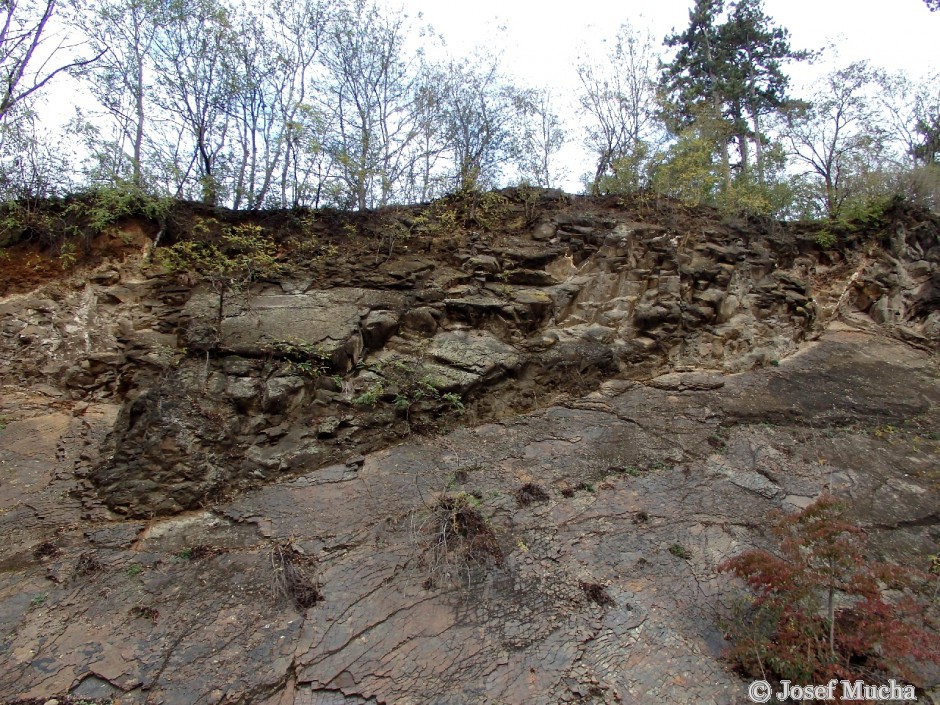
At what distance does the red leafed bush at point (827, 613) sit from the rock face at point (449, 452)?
41 cm

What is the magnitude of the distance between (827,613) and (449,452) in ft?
14.4

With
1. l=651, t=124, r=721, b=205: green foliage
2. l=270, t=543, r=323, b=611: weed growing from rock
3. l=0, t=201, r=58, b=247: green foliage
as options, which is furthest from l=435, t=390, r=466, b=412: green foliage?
l=651, t=124, r=721, b=205: green foliage

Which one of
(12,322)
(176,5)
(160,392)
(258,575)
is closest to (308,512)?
(258,575)

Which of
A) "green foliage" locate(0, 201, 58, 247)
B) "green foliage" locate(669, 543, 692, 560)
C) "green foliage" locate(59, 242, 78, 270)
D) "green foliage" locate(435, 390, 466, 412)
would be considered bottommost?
"green foliage" locate(669, 543, 692, 560)

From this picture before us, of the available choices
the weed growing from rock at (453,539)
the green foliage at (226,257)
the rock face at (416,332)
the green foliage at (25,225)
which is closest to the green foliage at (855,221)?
the rock face at (416,332)

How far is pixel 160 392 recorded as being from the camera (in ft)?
20.4

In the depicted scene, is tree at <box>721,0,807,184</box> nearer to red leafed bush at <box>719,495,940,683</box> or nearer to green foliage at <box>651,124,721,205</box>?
green foliage at <box>651,124,721,205</box>

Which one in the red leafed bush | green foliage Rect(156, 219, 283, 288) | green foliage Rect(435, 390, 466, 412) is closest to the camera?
the red leafed bush

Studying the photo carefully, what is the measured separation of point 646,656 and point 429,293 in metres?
5.66

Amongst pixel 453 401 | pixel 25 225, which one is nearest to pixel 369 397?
pixel 453 401

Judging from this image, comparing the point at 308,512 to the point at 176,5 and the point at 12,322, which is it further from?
the point at 176,5

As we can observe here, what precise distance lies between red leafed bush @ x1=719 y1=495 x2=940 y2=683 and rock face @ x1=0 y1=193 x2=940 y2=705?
412 millimetres

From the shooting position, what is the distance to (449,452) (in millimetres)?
6711

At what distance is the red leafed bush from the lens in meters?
4.26
